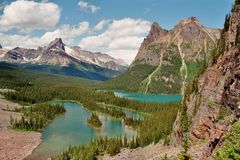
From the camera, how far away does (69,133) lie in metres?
153

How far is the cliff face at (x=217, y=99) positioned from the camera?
66756 mm

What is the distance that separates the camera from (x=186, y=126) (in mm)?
90125

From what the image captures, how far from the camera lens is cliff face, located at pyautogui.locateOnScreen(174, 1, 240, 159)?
66.8 m

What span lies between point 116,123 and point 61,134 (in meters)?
41.3

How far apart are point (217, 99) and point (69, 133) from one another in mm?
94306

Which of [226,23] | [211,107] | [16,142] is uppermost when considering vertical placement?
[226,23]

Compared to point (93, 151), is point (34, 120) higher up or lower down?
lower down

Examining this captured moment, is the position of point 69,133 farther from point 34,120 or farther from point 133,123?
point 133,123

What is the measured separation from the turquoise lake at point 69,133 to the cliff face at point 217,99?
Answer: 52.7 m

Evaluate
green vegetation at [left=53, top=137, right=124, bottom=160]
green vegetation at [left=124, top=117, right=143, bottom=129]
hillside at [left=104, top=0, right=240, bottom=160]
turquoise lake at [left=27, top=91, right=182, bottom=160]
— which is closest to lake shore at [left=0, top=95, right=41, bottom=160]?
turquoise lake at [left=27, top=91, right=182, bottom=160]

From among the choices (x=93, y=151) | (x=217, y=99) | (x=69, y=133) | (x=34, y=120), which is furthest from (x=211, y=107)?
(x=34, y=120)

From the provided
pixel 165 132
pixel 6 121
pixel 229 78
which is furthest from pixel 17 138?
pixel 229 78

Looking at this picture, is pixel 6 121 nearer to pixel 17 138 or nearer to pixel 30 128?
pixel 30 128

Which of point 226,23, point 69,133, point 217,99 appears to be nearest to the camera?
point 217,99
